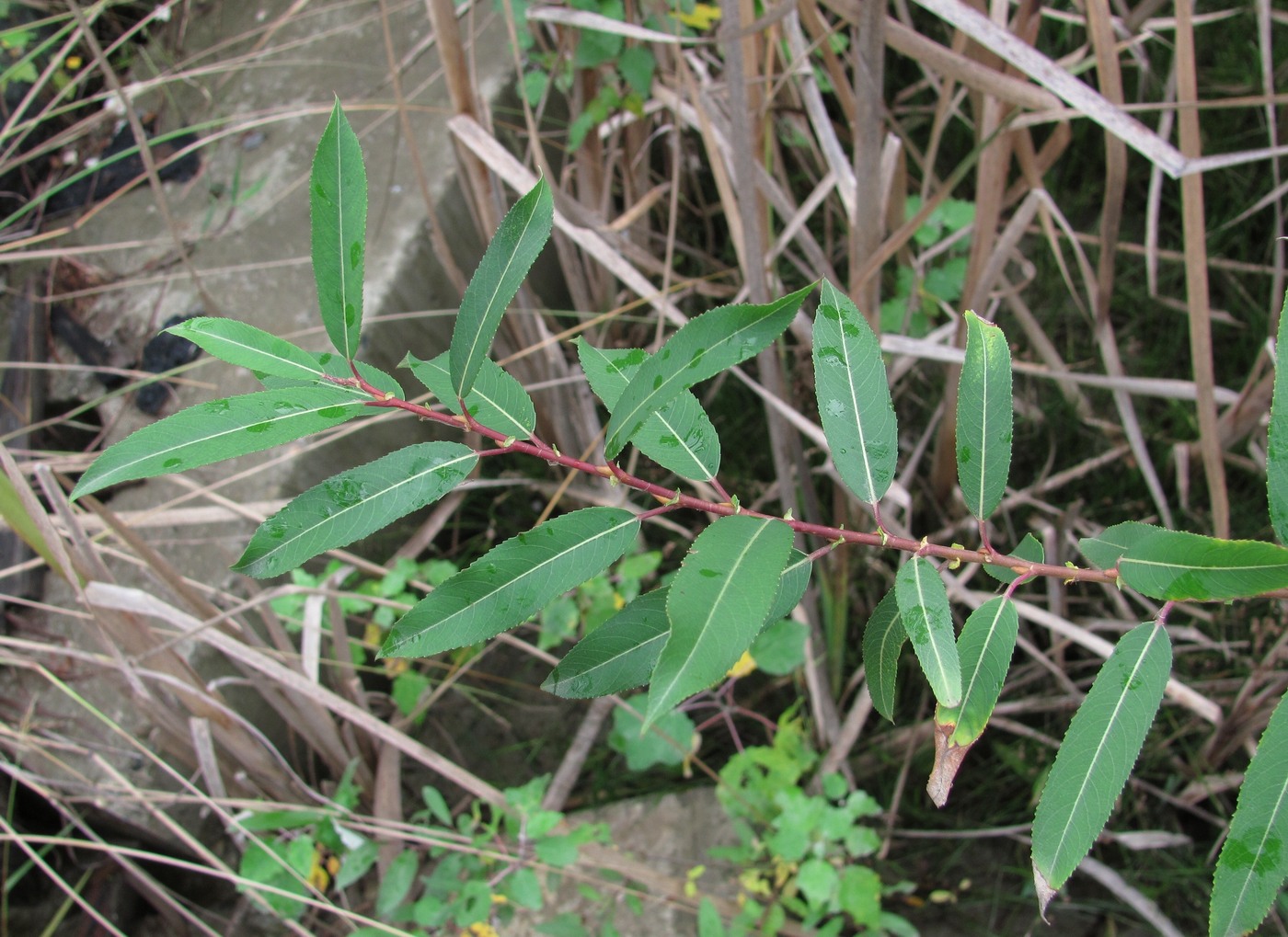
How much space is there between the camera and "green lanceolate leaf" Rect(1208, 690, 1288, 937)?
520 millimetres

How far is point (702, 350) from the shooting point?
1.79 ft

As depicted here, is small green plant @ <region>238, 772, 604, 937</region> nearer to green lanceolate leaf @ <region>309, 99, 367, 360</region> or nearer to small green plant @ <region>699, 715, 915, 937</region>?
small green plant @ <region>699, 715, 915, 937</region>

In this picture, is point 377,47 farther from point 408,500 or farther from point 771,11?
point 408,500

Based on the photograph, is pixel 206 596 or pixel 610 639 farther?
pixel 206 596

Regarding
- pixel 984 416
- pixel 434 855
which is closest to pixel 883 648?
pixel 984 416

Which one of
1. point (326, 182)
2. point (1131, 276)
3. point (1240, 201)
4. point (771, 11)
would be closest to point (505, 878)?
point (326, 182)

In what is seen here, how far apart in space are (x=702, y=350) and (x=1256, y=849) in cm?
41

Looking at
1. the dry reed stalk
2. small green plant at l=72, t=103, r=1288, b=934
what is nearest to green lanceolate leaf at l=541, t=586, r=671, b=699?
small green plant at l=72, t=103, r=1288, b=934

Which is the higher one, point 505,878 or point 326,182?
point 326,182

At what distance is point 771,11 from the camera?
1.09 meters

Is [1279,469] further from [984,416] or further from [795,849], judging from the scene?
[795,849]

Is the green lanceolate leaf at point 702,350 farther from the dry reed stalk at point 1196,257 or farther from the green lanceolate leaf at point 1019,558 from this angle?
the dry reed stalk at point 1196,257

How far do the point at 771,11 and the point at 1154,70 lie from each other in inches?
46.8

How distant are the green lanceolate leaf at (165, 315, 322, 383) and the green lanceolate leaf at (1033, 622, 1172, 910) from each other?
0.52 metres
